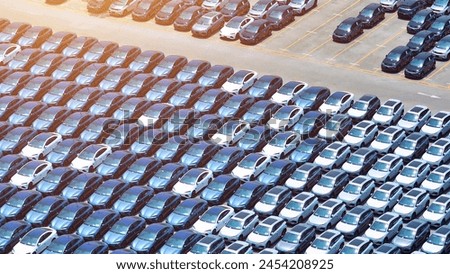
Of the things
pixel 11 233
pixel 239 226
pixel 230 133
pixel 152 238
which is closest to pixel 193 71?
pixel 230 133

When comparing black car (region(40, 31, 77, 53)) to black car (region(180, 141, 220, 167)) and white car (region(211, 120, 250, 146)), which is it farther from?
black car (region(180, 141, 220, 167))

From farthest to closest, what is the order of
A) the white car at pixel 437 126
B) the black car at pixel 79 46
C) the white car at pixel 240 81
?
the black car at pixel 79 46, the white car at pixel 240 81, the white car at pixel 437 126

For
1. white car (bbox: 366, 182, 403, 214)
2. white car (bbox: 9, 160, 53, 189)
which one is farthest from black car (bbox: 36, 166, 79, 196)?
white car (bbox: 366, 182, 403, 214)

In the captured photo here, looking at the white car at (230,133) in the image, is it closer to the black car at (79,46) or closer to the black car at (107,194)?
the black car at (107,194)

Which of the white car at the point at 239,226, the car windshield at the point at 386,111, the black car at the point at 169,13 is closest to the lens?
the white car at the point at 239,226

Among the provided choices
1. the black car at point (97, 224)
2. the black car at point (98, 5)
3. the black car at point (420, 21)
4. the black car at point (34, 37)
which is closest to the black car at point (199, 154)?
the black car at point (97, 224)

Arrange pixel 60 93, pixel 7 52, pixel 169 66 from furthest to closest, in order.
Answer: pixel 7 52 → pixel 169 66 → pixel 60 93

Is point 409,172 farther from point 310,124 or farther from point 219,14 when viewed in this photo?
point 219,14
